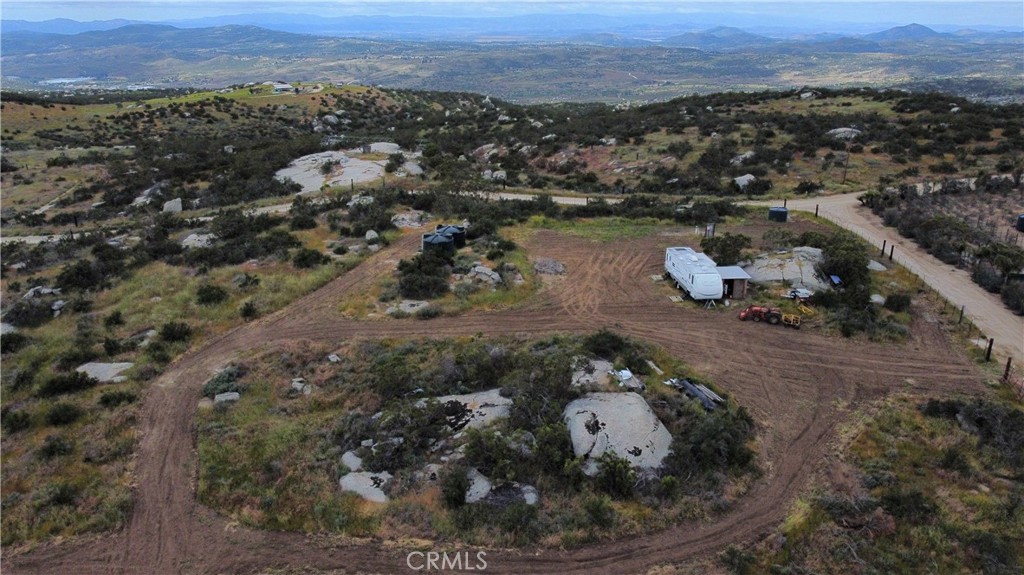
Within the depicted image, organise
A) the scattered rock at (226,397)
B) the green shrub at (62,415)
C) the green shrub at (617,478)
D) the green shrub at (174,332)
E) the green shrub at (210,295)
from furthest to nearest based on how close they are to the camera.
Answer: the green shrub at (210,295)
the green shrub at (174,332)
the scattered rock at (226,397)
the green shrub at (62,415)
the green shrub at (617,478)

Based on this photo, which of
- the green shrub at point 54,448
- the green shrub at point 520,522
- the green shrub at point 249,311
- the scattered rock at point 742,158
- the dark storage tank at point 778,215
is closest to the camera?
the green shrub at point 520,522

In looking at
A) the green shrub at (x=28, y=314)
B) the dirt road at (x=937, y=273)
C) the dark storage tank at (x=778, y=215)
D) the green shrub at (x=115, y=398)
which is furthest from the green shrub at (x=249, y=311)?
the dark storage tank at (x=778, y=215)

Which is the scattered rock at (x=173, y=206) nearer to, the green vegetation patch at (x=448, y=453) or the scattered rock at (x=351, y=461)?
the green vegetation patch at (x=448, y=453)

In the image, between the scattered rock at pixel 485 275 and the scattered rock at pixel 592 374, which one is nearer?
the scattered rock at pixel 592 374

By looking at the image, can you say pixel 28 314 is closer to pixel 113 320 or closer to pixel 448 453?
pixel 113 320

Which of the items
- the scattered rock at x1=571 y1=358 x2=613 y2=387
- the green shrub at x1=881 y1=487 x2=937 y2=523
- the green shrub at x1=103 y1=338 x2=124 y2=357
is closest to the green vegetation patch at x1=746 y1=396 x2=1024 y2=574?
the green shrub at x1=881 y1=487 x2=937 y2=523

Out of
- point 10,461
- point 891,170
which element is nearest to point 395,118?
point 891,170
